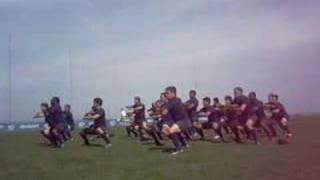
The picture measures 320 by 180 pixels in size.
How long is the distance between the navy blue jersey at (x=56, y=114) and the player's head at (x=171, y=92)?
6877mm

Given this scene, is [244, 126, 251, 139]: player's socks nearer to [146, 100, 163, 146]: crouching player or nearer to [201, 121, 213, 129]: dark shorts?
[201, 121, 213, 129]: dark shorts

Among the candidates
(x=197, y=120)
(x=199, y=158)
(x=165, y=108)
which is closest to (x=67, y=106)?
(x=197, y=120)

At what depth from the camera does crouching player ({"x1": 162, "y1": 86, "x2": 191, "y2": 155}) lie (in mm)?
22609

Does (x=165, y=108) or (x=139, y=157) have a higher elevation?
(x=165, y=108)

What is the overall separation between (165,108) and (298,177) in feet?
26.5

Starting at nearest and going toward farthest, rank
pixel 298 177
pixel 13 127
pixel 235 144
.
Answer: pixel 298 177 → pixel 235 144 → pixel 13 127

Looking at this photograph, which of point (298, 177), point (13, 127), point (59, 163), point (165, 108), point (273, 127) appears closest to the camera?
point (298, 177)

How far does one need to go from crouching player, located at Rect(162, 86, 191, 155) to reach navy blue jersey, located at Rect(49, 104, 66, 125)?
6818mm

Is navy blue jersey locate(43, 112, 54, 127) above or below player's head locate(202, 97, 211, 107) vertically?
below

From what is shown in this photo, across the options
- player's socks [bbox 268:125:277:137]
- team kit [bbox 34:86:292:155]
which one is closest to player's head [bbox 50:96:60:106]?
team kit [bbox 34:86:292:155]

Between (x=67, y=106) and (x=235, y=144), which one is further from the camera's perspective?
(x=67, y=106)

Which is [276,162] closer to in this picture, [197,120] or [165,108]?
[165,108]

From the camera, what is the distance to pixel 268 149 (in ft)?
77.7

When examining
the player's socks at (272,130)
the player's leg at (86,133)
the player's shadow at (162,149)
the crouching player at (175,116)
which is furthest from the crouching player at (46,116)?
the player's socks at (272,130)
